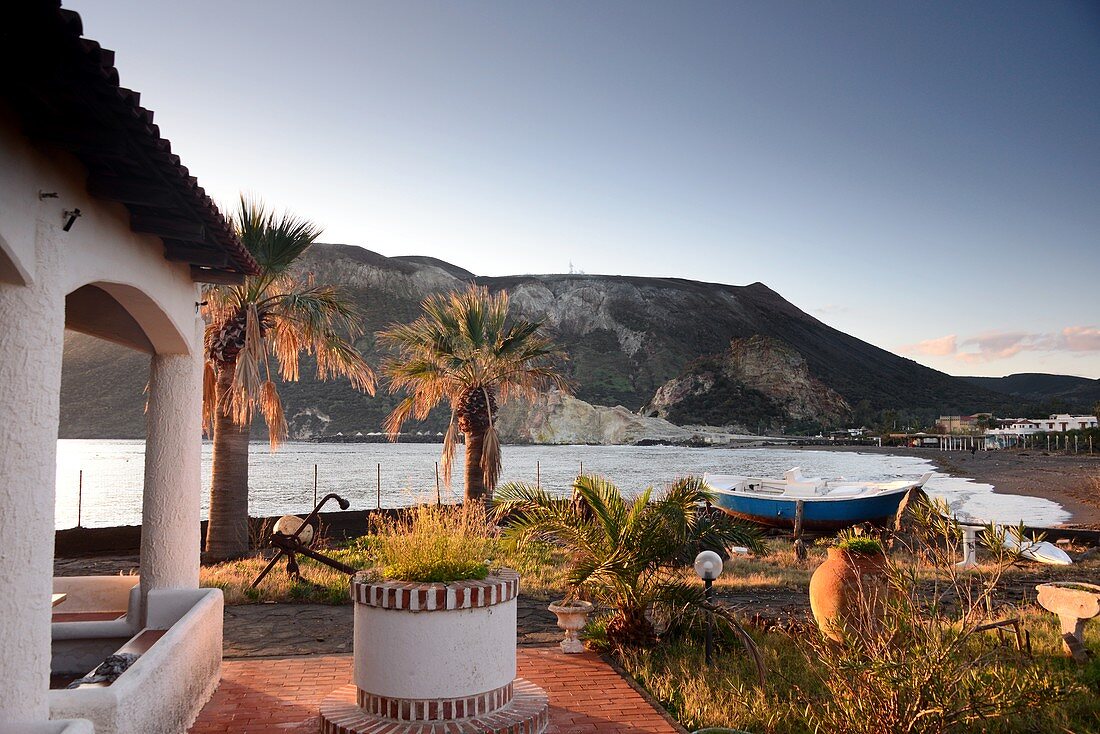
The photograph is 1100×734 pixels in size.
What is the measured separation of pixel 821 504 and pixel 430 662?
23.4 m

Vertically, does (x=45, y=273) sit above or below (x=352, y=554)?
above

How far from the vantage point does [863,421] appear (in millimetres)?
160375

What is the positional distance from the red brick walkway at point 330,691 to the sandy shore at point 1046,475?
2682 cm

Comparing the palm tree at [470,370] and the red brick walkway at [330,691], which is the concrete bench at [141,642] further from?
the palm tree at [470,370]

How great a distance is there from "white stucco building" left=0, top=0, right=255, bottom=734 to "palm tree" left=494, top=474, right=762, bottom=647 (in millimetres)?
3688

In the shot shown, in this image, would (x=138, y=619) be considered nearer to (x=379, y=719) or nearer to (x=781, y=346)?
(x=379, y=719)

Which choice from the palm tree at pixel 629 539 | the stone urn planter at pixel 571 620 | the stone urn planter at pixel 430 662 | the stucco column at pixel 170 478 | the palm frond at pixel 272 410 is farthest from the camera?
the palm frond at pixel 272 410

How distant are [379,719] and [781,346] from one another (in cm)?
16511

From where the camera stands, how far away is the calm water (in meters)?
44.6

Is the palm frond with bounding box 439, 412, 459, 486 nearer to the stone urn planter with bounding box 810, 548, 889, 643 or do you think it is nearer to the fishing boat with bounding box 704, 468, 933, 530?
the fishing boat with bounding box 704, 468, 933, 530

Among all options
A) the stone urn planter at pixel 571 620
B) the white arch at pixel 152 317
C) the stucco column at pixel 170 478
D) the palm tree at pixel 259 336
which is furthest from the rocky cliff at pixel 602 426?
the white arch at pixel 152 317

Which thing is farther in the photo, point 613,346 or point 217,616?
point 613,346

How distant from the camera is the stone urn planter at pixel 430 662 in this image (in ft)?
17.7

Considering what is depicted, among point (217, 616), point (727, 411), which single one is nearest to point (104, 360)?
point (727, 411)
